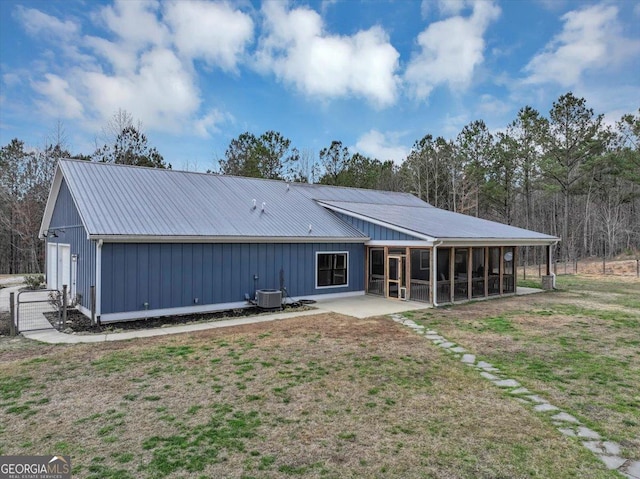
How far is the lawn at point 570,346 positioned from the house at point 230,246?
6.53 feet

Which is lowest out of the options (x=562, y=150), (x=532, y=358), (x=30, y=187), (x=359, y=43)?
(x=532, y=358)

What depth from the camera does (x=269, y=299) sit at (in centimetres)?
1131

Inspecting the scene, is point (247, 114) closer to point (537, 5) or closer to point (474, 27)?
point (474, 27)

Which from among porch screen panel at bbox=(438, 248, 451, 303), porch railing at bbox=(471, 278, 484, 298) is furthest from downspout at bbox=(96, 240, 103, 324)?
porch railing at bbox=(471, 278, 484, 298)

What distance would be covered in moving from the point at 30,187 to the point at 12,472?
1135 inches

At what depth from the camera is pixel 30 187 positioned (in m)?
26.2

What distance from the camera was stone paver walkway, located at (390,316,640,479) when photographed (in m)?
3.50

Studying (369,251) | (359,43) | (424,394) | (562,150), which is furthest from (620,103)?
(424,394)

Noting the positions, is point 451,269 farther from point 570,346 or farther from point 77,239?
point 77,239

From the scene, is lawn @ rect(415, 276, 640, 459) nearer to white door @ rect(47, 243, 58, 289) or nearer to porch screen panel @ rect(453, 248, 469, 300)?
porch screen panel @ rect(453, 248, 469, 300)

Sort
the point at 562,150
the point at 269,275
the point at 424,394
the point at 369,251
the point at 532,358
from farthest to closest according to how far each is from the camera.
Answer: the point at 562,150, the point at 369,251, the point at 269,275, the point at 532,358, the point at 424,394

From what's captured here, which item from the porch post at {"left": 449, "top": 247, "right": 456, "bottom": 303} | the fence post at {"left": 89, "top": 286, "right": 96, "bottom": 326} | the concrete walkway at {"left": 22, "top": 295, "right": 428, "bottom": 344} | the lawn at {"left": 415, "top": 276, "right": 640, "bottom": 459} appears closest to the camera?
the lawn at {"left": 415, "top": 276, "right": 640, "bottom": 459}

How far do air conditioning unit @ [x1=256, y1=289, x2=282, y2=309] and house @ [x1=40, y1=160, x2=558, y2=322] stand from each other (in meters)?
0.47

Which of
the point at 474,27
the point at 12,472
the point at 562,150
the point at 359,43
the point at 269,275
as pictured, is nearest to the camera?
the point at 12,472
